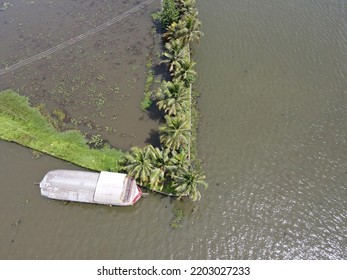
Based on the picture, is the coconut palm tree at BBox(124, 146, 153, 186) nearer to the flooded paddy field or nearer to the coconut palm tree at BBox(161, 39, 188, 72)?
the flooded paddy field

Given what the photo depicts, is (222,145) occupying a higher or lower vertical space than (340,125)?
lower

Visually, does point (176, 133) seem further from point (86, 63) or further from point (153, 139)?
point (86, 63)

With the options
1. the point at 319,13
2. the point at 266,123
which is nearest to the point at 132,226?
the point at 266,123

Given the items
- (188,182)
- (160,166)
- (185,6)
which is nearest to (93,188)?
(160,166)

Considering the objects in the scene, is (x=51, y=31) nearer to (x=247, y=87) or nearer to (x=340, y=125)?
(x=247, y=87)

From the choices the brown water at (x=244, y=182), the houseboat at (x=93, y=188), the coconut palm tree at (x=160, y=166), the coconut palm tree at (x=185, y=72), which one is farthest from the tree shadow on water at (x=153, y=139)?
the coconut palm tree at (x=185, y=72)

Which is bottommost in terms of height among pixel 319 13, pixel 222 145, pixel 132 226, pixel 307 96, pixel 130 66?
pixel 132 226

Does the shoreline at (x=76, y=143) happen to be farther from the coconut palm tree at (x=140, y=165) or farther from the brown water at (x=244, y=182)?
the brown water at (x=244, y=182)
